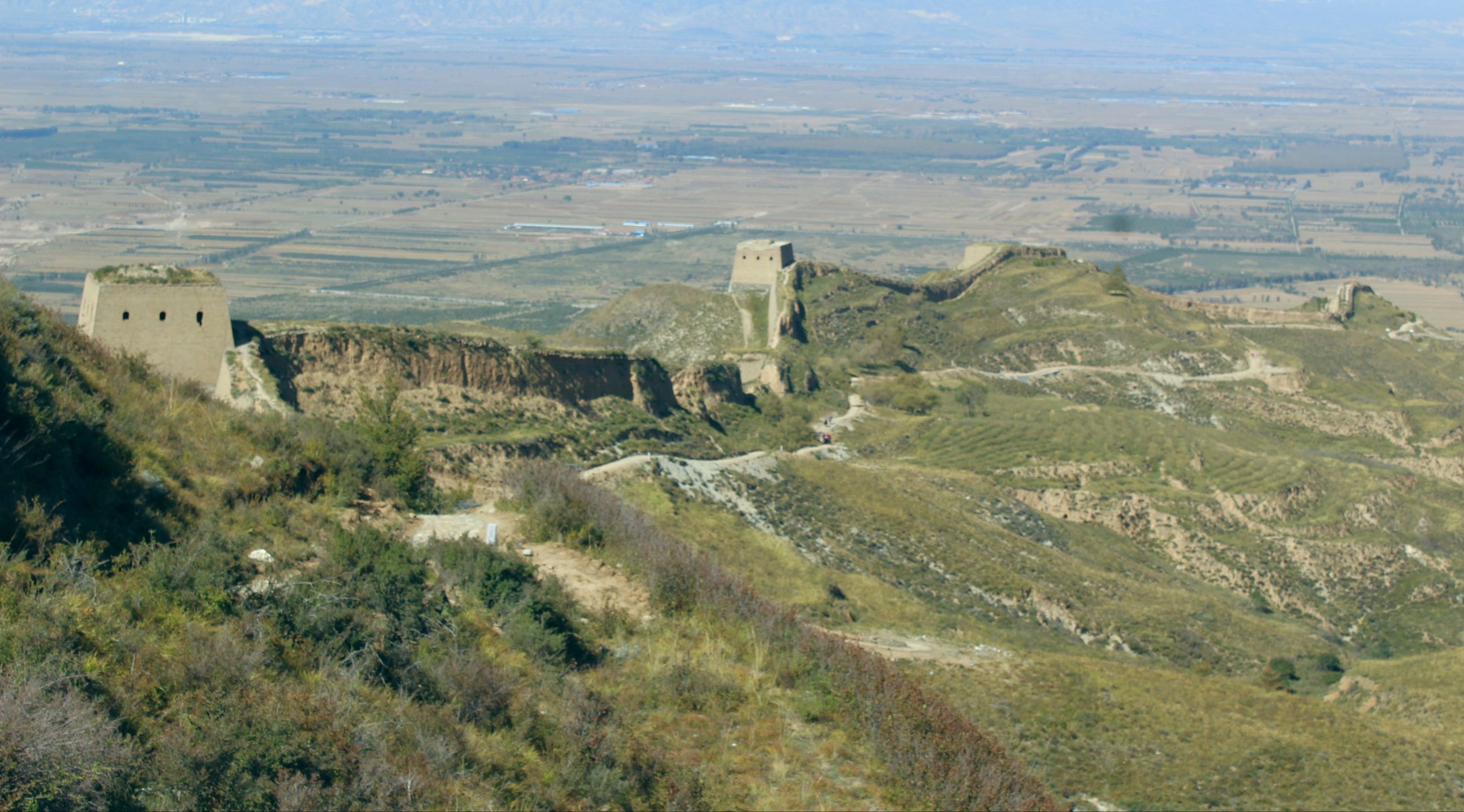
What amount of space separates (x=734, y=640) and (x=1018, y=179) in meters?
191

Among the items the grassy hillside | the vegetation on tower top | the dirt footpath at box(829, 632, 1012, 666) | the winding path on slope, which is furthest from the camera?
the grassy hillside

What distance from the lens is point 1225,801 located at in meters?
16.7

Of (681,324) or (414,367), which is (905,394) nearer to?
(681,324)

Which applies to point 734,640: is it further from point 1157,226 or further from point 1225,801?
point 1157,226

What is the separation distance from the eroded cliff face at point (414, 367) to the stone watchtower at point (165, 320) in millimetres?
1065

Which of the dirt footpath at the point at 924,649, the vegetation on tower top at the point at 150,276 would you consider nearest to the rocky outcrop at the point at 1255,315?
the dirt footpath at the point at 924,649

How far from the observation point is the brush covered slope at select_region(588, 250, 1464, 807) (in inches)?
728

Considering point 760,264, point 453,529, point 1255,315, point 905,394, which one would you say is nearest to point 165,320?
point 453,529

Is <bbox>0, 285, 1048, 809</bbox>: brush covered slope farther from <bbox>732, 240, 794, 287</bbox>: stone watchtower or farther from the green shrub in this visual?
<bbox>732, 240, 794, 287</bbox>: stone watchtower

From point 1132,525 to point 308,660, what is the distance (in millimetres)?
27902

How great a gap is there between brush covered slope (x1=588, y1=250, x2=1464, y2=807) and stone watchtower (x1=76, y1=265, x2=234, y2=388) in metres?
8.77

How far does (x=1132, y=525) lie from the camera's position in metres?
35.6

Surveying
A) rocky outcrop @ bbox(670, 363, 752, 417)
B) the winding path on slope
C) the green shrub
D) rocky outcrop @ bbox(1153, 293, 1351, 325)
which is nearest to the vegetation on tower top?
rocky outcrop @ bbox(670, 363, 752, 417)

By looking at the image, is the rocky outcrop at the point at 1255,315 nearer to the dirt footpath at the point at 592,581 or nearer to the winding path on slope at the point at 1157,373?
the winding path on slope at the point at 1157,373
